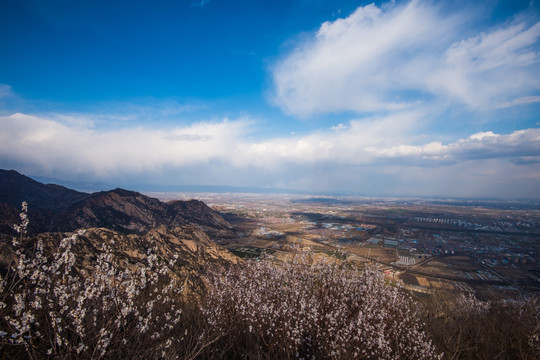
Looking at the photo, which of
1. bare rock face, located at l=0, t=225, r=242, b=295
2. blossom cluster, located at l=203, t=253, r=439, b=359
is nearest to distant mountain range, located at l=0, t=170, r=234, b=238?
bare rock face, located at l=0, t=225, r=242, b=295

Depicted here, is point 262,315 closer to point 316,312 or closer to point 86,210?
point 316,312

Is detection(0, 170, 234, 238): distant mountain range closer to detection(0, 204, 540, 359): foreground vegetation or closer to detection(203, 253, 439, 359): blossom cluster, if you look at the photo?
detection(0, 204, 540, 359): foreground vegetation

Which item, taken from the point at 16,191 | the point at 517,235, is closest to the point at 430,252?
the point at 517,235

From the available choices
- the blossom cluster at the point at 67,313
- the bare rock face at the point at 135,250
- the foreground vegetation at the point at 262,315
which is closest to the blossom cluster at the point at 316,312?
the foreground vegetation at the point at 262,315

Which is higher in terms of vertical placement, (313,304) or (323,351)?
(313,304)

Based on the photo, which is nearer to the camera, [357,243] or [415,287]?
[415,287]

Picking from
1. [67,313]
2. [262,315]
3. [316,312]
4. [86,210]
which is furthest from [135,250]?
[86,210]

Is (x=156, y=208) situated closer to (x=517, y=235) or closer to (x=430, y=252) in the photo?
(x=430, y=252)

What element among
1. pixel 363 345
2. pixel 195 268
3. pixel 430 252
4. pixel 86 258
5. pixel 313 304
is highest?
pixel 313 304

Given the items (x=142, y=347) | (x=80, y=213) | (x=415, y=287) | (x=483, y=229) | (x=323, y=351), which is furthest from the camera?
(x=483, y=229)

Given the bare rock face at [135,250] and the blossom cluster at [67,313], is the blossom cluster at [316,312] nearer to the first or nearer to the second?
the blossom cluster at [67,313]
